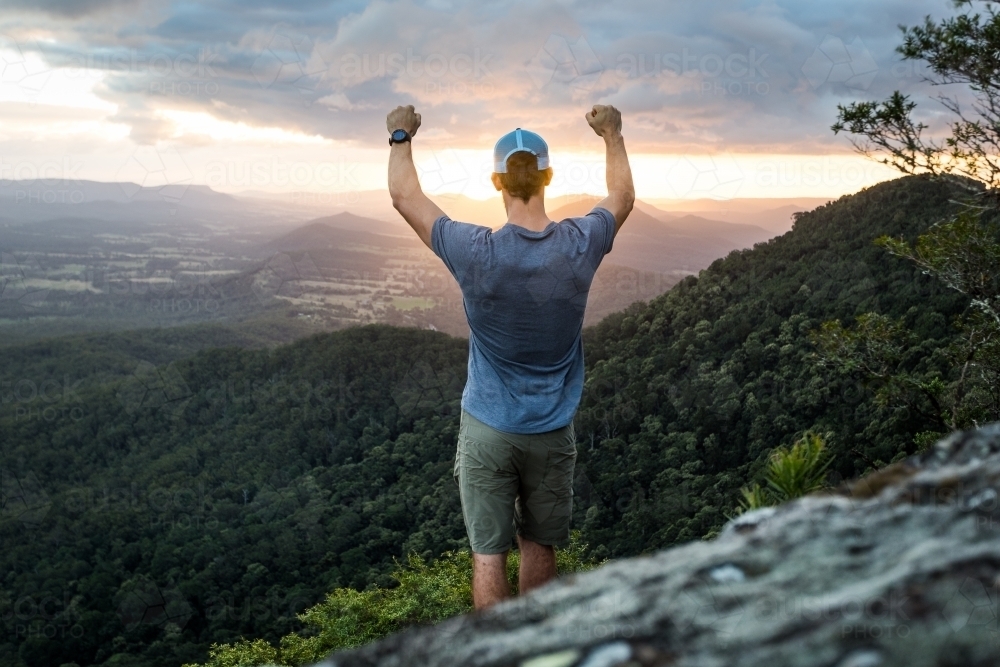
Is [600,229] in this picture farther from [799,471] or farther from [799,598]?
[799,598]

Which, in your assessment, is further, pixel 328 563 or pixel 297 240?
pixel 297 240

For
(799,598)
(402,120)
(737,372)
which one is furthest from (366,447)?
(799,598)

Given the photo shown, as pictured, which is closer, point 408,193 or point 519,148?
point 519,148

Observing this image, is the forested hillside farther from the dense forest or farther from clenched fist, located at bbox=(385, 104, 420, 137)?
clenched fist, located at bbox=(385, 104, 420, 137)

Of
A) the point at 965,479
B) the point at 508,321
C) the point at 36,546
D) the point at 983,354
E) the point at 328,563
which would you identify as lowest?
the point at 36,546

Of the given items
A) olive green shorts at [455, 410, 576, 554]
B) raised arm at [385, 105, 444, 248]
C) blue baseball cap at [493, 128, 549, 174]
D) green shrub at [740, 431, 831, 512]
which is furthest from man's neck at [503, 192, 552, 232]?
A: green shrub at [740, 431, 831, 512]

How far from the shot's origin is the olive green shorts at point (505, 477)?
289 centimetres

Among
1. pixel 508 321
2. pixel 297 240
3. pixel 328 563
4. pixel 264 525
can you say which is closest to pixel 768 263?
pixel 328 563

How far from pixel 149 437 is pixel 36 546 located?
16.8 m

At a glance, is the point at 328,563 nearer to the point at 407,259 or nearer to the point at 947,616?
the point at 947,616

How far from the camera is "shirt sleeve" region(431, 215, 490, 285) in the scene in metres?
2.73

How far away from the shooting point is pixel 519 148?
277 centimetres

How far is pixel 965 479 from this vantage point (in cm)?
143

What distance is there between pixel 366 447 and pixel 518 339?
5277 cm
